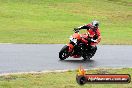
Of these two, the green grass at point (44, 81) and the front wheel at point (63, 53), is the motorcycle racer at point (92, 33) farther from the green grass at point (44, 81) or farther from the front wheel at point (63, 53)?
the green grass at point (44, 81)

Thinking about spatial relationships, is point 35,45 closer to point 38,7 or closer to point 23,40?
point 23,40

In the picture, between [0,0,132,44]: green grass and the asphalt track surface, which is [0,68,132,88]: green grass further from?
[0,0,132,44]: green grass

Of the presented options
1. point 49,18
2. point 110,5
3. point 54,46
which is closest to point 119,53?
point 54,46

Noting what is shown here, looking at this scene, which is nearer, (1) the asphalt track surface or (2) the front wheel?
(1) the asphalt track surface

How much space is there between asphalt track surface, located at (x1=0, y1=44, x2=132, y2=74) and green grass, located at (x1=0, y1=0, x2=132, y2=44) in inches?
408

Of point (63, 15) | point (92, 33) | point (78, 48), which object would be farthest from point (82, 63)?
point (63, 15)

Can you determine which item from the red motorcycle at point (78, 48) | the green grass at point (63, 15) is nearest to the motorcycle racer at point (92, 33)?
the red motorcycle at point (78, 48)

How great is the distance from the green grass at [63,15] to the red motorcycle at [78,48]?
1388 centimetres

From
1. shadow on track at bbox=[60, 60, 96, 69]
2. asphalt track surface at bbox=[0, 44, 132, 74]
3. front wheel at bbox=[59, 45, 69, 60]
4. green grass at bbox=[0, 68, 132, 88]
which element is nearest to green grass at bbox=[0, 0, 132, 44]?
asphalt track surface at bbox=[0, 44, 132, 74]

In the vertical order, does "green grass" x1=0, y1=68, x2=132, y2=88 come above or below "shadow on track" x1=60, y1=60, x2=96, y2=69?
above

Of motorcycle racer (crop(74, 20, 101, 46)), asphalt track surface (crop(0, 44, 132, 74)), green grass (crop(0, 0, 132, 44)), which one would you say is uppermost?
motorcycle racer (crop(74, 20, 101, 46))

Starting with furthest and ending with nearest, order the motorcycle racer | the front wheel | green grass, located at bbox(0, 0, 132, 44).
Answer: green grass, located at bbox(0, 0, 132, 44) < the motorcycle racer < the front wheel

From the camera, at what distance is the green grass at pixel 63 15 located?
35.2 m

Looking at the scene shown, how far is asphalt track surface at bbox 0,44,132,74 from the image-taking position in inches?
618
